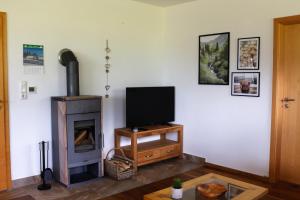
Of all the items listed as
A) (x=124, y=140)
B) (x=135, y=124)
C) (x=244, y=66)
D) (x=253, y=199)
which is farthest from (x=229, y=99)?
(x=253, y=199)

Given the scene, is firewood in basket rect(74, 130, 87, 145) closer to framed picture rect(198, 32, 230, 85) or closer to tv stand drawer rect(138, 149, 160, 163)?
tv stand drawer rect(138, 149, 160, 163)

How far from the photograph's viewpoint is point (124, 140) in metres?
4.59

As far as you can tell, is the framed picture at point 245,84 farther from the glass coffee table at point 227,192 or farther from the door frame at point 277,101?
the glass coffee table at point 227,192

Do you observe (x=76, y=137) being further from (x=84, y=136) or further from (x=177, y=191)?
(x=177, y=191)

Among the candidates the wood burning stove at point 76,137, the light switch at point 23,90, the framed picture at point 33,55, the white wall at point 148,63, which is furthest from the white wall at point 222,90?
the light switch at point 23,90

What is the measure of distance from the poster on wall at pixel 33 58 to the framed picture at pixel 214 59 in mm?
2220

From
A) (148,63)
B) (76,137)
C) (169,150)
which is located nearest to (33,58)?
(76,137)

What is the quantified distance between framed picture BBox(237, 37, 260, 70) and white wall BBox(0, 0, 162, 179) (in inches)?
57.6

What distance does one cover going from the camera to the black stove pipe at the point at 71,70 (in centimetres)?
371

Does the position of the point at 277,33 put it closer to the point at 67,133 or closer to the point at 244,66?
the point at 244,66

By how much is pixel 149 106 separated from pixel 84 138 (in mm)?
1118

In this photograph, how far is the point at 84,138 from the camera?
3.81m

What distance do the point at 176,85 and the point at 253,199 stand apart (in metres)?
2.70

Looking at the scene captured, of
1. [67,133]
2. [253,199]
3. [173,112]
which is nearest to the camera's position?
[253,199]
